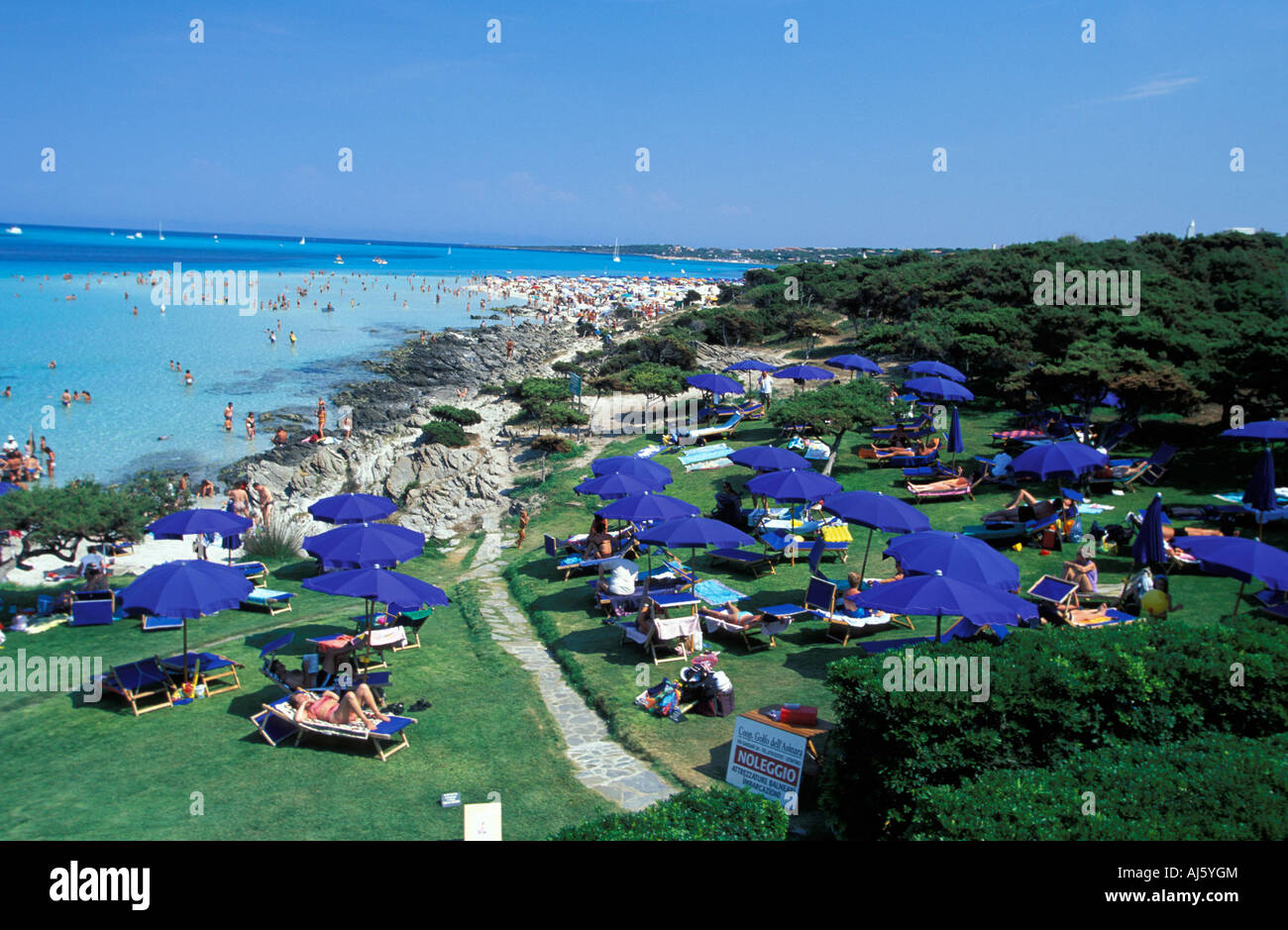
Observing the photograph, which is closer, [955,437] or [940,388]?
[955,437]

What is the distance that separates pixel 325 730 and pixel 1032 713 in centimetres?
732

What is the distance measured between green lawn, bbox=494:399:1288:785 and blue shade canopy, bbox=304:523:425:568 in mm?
2698

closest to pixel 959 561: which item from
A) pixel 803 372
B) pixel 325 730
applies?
pixel 325 730

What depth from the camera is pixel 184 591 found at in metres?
10.0

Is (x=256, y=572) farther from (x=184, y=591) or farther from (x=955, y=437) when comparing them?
(x=955, y=437)

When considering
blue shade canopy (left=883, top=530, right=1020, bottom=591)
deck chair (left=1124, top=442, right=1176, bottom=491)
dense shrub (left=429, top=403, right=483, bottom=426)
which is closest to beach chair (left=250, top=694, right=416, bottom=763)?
blue shade canopy (left=883, top=530, right=1020, bottom=591)

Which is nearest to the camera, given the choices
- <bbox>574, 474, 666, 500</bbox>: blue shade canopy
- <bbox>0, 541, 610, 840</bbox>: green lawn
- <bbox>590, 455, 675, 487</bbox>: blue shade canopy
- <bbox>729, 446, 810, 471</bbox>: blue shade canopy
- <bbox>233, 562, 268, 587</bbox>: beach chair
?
<bbox>0, 541, 610, 840</bbox>: green lawn

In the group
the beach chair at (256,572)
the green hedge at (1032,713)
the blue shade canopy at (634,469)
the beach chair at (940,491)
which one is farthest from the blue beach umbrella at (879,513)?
the beach chair at (256,572)

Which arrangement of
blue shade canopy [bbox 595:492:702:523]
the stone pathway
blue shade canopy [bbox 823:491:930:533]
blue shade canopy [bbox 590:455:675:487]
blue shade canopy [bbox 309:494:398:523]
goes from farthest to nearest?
1. blue shade canopy [bbox 590:455:675:487]
2. blue shade canopy [bbox 309:494:398:523]
3. blue shade canopy [bbox 595:492:702:523]
4. blue shade canopy [bbox 823:491:930:533]
5. the stone pathway

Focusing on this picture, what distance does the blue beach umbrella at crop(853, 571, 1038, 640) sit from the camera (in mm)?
9328

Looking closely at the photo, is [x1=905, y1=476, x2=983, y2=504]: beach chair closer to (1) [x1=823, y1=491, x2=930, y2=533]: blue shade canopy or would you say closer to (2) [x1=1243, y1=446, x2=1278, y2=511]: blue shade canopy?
(2) [x1=1243, y1=446, x2=1278, y2=511]: blue shade canopy

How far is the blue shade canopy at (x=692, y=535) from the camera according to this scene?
1235cm

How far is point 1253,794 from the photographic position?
577 centimetres
